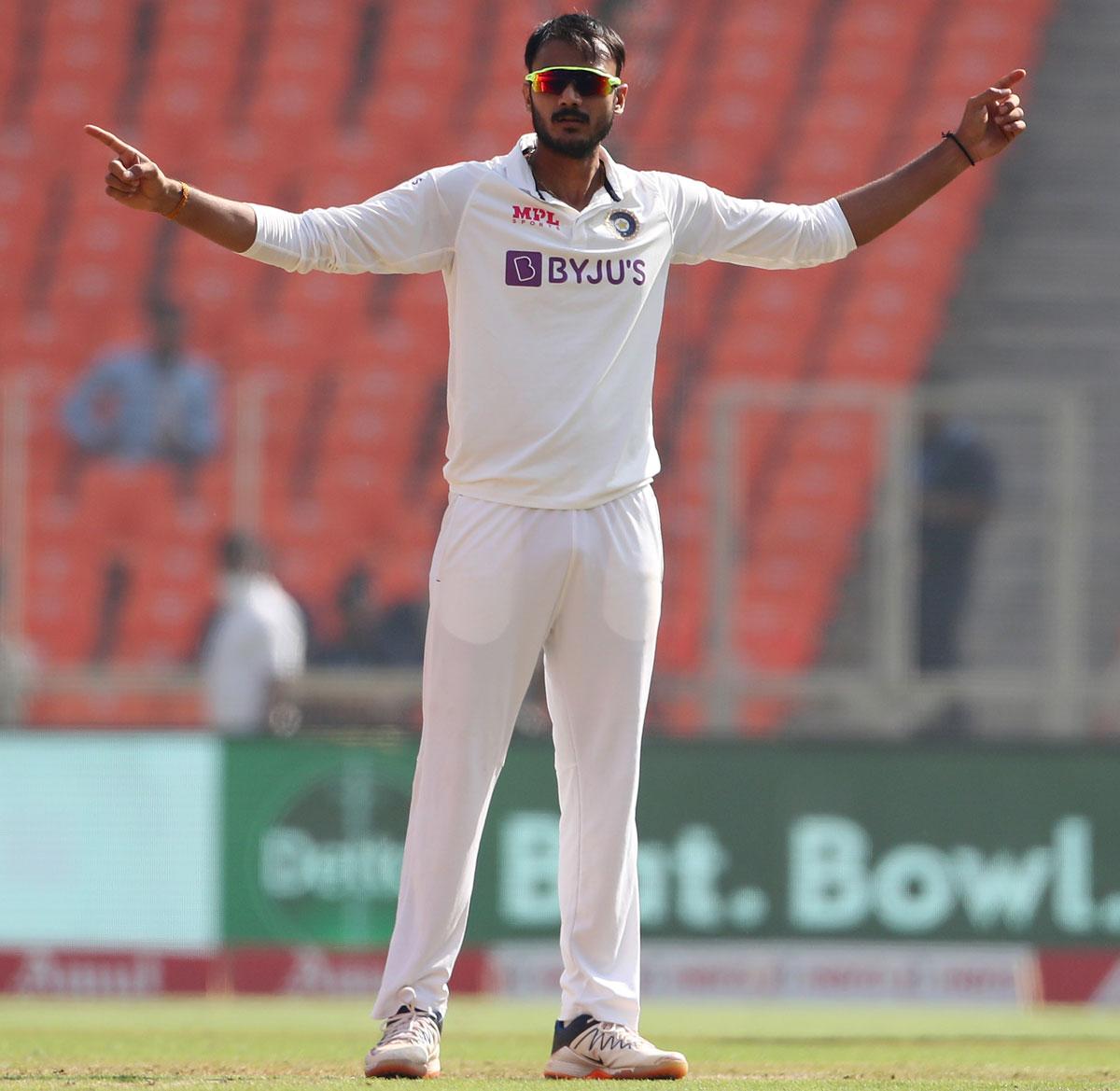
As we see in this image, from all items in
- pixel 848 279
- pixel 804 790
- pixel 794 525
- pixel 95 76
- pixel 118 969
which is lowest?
pixel 118 969

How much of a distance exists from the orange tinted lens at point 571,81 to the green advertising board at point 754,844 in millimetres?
4931

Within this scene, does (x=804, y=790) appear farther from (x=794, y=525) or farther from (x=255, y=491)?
(x=255, y=491)

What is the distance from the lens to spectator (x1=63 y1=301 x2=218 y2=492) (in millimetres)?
9891

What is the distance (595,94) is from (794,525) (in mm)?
5961

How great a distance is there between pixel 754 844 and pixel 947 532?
5.56ft

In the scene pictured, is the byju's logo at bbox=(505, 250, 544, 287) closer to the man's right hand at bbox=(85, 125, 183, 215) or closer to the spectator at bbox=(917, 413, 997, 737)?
the man's right hand at bbox=(85, 125, 183, 215)

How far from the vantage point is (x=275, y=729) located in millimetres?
9500

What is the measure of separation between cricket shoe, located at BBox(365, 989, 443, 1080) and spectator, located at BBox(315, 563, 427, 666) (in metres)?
5.49

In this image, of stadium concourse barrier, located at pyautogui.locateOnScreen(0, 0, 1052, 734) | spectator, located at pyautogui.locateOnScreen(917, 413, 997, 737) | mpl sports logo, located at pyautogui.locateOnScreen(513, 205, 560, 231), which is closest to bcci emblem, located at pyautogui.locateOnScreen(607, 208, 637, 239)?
mpl sports logo, located at pyautogui.locateOnScreen(513, 205, 560, 231)

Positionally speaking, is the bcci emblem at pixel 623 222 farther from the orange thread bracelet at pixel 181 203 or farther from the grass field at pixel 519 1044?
the grass field at pixel 519 1044

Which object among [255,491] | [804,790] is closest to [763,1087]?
[804,790]

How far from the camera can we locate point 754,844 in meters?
8.84

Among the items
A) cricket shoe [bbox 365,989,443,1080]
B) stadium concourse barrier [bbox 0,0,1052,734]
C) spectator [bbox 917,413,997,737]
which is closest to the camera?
cricket shoe [bbox 365,989,443,1080]

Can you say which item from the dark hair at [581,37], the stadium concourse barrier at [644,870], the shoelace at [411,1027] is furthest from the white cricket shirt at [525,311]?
the stadium concourse barrier at [644,870]
